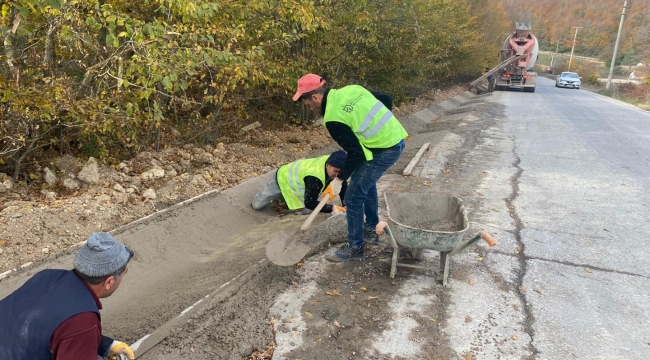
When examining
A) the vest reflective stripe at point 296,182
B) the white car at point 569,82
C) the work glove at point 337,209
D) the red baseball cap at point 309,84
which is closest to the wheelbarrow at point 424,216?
the work glove at point 337,209

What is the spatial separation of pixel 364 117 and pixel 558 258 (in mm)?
2428

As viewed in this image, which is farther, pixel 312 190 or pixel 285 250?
pixel 312 190

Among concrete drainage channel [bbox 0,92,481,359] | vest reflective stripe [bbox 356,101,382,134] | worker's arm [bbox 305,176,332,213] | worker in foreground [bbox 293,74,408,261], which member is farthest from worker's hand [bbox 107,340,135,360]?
worker's arm [bbox 305,176,332,213]

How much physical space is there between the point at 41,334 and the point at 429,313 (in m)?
2.48

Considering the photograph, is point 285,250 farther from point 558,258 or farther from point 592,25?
point 592,25

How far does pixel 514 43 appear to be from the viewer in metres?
22.5

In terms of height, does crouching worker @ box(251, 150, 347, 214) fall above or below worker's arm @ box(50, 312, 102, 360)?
below

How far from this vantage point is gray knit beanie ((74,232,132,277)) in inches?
73.1

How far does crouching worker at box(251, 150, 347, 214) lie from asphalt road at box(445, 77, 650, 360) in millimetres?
1569

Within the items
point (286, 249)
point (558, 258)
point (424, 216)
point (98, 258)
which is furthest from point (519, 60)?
point (98, 258)

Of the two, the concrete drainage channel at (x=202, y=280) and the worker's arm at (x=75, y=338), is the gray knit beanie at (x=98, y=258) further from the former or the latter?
the concrete drainage channel at (x=202, y=280)

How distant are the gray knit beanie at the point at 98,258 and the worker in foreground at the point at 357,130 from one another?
1.96 metres

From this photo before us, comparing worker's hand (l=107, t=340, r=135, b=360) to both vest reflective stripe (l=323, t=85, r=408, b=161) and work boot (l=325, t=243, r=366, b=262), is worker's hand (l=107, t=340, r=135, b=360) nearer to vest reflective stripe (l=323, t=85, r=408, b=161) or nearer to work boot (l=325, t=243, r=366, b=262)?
work boot (l=325, t=243, r=366, b=262)

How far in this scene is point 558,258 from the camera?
4.09m
